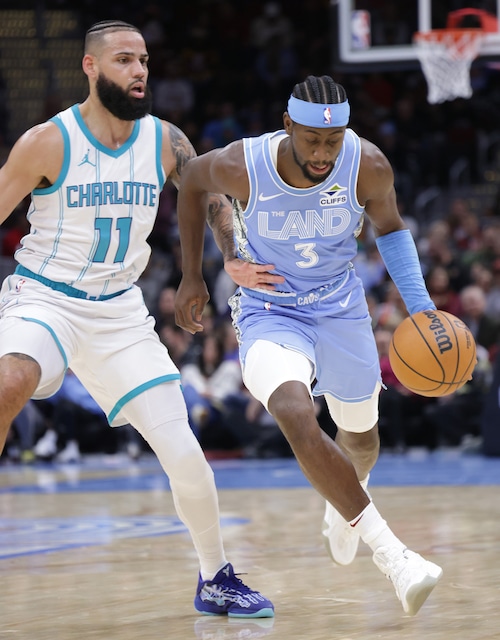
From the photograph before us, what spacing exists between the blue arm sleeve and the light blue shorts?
0.20m

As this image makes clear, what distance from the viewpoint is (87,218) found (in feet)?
15.9

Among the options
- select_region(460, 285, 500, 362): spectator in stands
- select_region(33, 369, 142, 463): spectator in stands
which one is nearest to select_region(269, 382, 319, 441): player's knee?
select_region(460, 285, 500, 362): spectator in stands

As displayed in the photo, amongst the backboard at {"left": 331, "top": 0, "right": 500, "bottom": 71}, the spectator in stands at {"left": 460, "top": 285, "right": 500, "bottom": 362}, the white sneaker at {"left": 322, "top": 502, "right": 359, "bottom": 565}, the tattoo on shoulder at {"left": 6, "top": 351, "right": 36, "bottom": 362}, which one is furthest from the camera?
the spectator in stands at {"left": 460, "top": 285, "right": 500, "bottom": 362}

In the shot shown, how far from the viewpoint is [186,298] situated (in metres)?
5.27

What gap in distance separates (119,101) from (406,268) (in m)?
1.44

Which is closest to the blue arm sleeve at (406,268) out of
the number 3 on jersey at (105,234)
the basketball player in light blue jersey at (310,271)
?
the basketball player in light blue jersey at (310,271)

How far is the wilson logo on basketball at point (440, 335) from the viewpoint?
4.91m

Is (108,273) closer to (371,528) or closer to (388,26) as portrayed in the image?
(371,528)

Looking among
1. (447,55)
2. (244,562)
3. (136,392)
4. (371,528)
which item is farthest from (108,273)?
(447,55)

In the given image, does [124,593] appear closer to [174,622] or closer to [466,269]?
[174,622]

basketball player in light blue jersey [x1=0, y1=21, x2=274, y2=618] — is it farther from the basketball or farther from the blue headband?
the basketball

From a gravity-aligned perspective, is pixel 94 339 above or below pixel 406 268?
below

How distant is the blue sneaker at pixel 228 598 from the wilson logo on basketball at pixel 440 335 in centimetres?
126

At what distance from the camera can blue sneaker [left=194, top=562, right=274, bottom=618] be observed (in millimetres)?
4695
